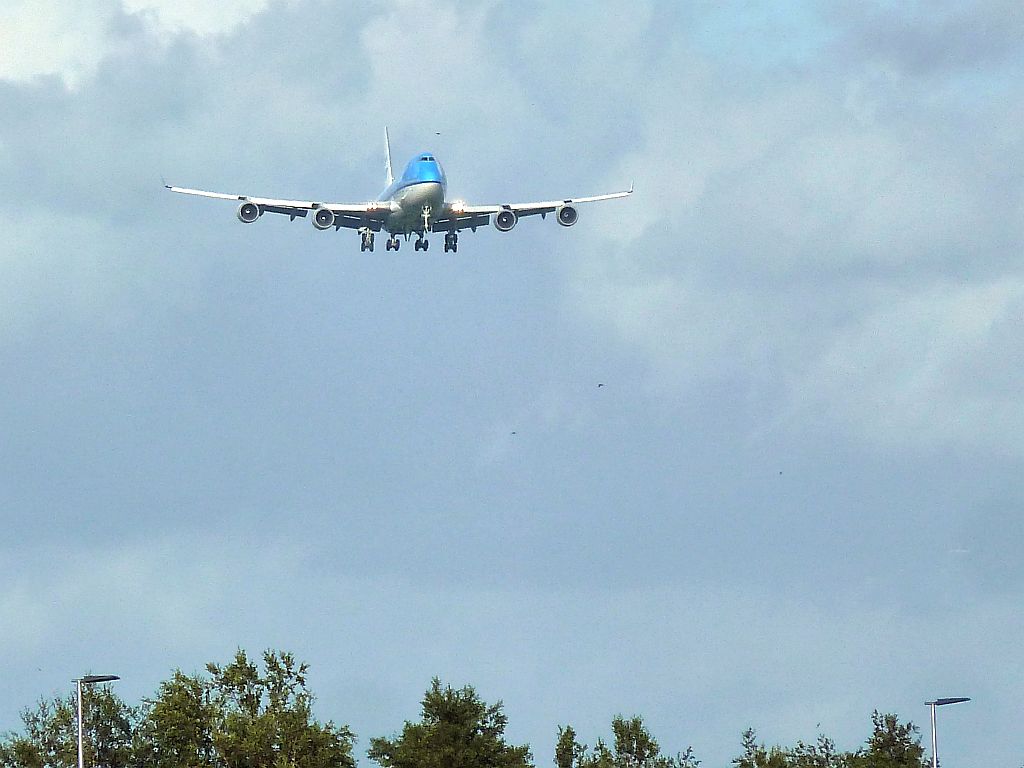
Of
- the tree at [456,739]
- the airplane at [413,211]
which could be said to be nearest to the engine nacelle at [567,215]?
the airplane at [413,211]

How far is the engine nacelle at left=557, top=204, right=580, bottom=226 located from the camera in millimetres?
122750

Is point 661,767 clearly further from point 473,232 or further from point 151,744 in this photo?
point 473,232

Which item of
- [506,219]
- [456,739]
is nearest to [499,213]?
[506,219]

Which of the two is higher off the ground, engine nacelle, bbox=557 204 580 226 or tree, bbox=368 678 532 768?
engine nacelle, bbox=557 204 580 226

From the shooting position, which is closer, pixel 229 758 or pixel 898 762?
pixel 229 758

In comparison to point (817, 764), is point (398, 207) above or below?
above

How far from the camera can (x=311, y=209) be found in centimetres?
12306

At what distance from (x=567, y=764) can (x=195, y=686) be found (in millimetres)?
21761

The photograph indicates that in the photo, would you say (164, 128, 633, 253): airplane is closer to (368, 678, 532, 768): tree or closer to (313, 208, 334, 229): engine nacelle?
(313, 208, 334, 229): engine nacelle

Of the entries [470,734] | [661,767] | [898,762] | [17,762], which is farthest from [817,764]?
[17,762]

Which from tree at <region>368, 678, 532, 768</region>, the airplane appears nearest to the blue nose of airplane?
the airplane

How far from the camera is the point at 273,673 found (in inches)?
4087

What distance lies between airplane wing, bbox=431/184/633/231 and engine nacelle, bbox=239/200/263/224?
11.2m

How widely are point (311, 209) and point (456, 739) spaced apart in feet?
124
